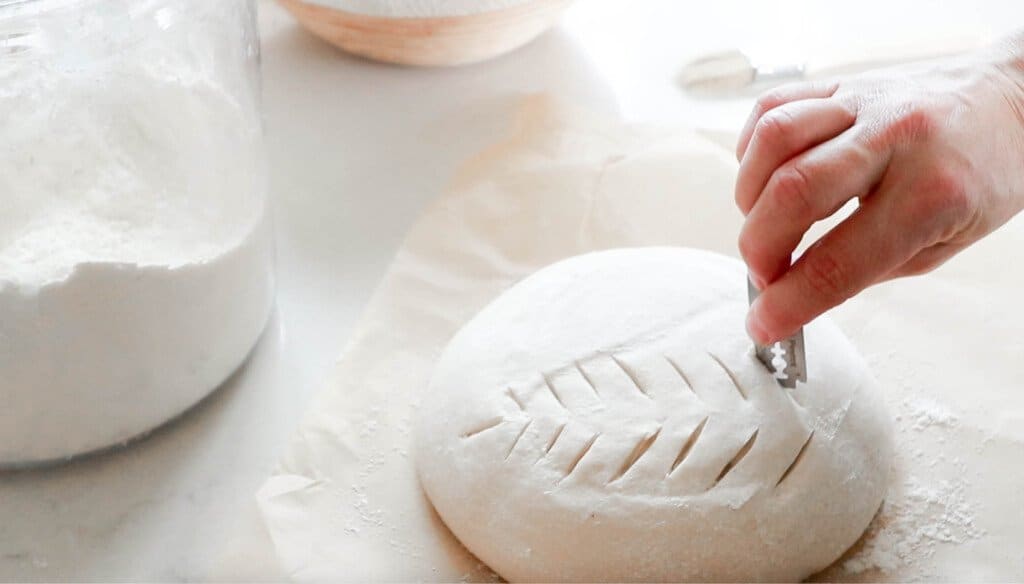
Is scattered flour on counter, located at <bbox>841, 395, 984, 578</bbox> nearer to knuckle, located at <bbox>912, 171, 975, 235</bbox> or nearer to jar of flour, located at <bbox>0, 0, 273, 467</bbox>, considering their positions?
knuckle, located at <bbox>912, 171, 975, 235</bbox>

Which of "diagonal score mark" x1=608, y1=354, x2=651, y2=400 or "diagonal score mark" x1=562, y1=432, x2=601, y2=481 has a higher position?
"diagonal score mark" x1=608, y1=354, x2=651, y2=400

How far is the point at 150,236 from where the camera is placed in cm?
102

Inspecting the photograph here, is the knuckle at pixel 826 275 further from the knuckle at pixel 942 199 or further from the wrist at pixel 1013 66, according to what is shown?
the wrist at pixel 1013 66

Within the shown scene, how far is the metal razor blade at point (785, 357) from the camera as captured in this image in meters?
0.99

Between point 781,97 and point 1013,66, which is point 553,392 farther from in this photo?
point 1013,66

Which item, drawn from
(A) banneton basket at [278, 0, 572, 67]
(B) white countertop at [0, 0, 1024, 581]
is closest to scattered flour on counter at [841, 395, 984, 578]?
(B) white countertop at [0, 0, 1024, 581]

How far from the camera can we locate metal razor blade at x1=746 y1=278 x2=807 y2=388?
3.26 ft

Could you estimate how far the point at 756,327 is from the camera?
92cm

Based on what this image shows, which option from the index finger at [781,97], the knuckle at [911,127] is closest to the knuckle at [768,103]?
the index finger at [781,97]

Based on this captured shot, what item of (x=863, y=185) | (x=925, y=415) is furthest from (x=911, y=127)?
(x=925, y=415)

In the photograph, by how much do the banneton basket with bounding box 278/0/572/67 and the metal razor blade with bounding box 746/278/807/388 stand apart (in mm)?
655

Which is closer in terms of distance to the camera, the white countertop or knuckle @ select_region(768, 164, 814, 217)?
knuckle @ select_region(768, 164, 814, 217)

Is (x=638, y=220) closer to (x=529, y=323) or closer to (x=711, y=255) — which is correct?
(x=711, y=255)

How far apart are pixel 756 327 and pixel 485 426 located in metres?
0.28
